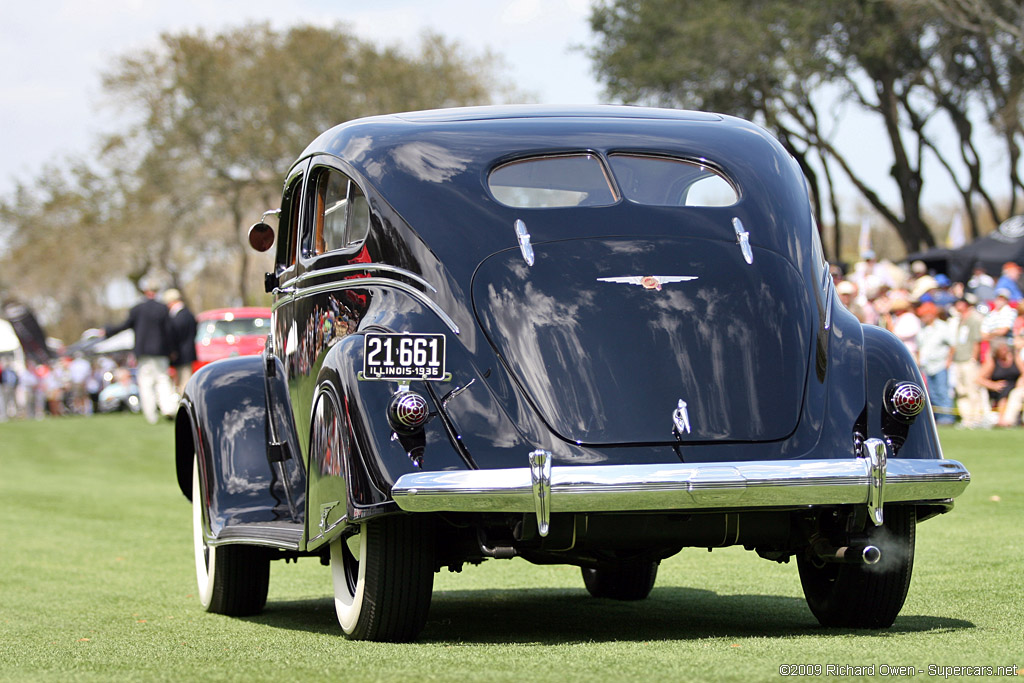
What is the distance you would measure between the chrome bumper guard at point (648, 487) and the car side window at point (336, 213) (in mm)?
1434

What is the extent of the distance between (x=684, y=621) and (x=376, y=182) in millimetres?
2373

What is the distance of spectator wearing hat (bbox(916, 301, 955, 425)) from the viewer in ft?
58.6

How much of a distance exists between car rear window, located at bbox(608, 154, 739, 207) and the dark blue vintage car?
1 centimetres

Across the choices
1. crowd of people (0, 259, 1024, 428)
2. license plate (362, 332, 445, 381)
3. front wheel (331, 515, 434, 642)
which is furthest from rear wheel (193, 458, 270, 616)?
crowd of people (0, 259, 1024, 428)

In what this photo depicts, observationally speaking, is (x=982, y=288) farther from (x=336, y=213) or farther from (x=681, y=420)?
(x=681, y=420)

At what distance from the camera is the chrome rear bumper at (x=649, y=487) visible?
178 inches

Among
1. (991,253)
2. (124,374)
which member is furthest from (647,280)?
(124,374)

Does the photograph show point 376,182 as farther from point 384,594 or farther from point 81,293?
point 81,293

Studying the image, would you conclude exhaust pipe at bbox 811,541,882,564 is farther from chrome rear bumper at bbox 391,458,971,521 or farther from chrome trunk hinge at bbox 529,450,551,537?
chrome trunk hinge at bbox 529,450,551,537

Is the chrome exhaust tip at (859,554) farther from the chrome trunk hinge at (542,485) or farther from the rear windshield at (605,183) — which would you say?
the rear windshield at (605,183)

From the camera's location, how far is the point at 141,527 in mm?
11820

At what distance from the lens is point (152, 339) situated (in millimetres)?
21078

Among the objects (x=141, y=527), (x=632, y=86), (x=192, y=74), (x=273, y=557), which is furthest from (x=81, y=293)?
(x=273, y=557)

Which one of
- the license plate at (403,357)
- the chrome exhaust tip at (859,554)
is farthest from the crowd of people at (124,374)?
the chrome exhaust tip at (859,554)
